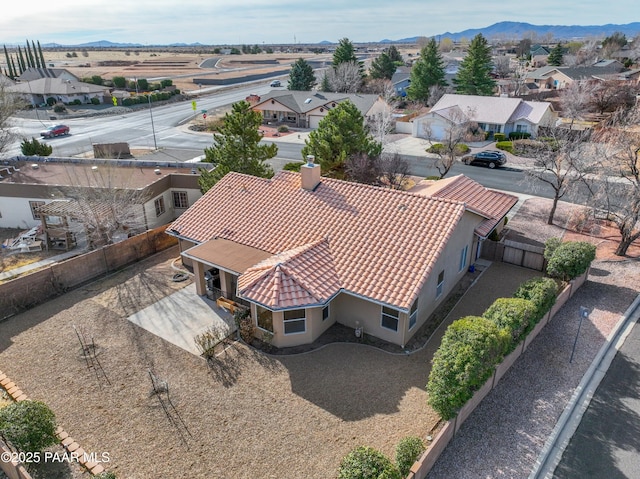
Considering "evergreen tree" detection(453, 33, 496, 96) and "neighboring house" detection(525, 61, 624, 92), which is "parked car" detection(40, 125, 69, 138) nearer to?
"evergreen tree" detection(453, 33, 496, 96)

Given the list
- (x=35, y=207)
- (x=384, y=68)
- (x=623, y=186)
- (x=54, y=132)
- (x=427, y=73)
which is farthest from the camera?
(x=384, y=68)

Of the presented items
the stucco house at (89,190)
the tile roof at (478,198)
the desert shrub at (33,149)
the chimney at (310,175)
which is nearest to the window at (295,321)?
the chimney at (310,175)

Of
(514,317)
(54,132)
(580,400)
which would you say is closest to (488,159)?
(514,317)

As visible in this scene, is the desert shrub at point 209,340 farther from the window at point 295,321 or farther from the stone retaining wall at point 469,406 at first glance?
the stone retaining wall at point 469,406

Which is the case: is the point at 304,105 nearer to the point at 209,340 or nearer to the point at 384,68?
the point at 384,68

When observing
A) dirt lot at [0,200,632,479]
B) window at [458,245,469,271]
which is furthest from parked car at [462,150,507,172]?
dirt lot at [0,200,632,479]

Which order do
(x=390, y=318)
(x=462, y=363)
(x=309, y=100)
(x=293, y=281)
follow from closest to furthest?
(x=462, y=363)
(x=293, y=281)
(x=390, y=318)
(x=309, y=100)

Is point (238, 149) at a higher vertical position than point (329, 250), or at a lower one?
higher
